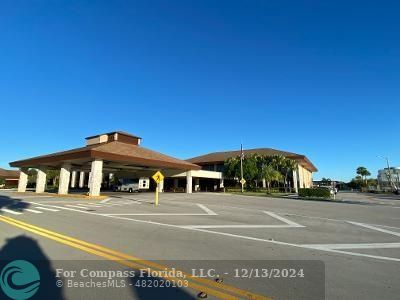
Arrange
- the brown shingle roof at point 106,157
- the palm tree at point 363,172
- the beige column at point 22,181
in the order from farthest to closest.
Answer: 1. the palm tree at point 363,172
2. the beige column at point 22,181
3. the brown shingle roof at point 106,157

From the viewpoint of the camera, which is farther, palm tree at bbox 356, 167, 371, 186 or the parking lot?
palm tree at bbox 356, 167, 371, 186

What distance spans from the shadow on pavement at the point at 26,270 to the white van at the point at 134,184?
4116cm

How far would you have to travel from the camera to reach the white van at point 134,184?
48750 millimetres

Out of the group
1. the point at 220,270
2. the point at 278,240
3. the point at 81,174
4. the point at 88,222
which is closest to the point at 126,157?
the point at 88,222

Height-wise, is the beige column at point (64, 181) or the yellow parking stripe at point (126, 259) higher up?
the beige column at point (64, 181)

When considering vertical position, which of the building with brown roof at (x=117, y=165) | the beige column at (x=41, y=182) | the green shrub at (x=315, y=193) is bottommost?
the green shrub at (x=315, y=193)

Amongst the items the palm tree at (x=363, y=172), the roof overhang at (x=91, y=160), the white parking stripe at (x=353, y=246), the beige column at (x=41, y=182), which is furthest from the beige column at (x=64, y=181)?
the palm tree at (x=363, y=172)

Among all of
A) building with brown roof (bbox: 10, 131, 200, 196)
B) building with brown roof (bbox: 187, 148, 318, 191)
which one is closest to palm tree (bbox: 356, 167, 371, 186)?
building with brown roof (bbox: 187, 148, 318, 191)

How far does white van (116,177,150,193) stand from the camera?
48750mm

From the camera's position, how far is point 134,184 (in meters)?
49.1

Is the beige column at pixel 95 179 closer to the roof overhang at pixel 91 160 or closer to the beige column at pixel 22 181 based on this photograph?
the roof overhang at pixel 91 160

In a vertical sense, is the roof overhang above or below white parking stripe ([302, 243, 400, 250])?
above

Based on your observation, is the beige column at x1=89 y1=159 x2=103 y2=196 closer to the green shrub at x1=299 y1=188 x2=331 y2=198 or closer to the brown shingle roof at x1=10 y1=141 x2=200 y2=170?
the brown shingle roof at x1=10 y1=141 x2=200 y2=170

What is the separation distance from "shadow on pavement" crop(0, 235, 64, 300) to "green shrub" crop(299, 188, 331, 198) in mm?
36693
